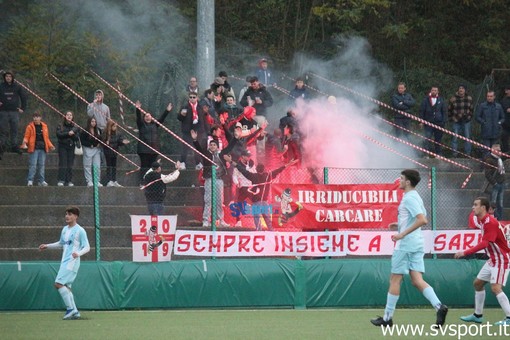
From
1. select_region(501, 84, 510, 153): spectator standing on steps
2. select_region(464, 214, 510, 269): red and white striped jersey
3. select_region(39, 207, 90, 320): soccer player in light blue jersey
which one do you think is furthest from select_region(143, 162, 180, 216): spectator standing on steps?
select_region(501, 84, 510, 153): spectator standing on steps

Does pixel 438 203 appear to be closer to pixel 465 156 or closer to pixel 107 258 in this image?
pixel 465 156

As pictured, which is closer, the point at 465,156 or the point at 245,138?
the point at 245,138

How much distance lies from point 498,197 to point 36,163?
10474mm

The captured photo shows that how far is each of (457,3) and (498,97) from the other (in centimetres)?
638

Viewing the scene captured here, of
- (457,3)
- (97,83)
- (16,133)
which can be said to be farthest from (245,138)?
(457,3)

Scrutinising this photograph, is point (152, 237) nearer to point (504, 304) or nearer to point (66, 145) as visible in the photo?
point (66, 145)

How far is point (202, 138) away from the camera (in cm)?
2605

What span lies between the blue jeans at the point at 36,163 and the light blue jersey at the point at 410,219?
1257 centimetres

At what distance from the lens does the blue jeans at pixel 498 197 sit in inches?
973

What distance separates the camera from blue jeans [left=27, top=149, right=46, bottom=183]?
1009 inches

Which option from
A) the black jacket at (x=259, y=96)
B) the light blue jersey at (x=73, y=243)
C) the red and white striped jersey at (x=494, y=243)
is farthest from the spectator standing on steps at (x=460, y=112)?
the light blue jersey at (x=73, y=243)

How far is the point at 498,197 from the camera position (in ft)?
81.8

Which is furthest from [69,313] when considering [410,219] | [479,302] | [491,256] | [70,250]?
[491,256]

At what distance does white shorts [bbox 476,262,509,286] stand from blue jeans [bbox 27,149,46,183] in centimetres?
1227
